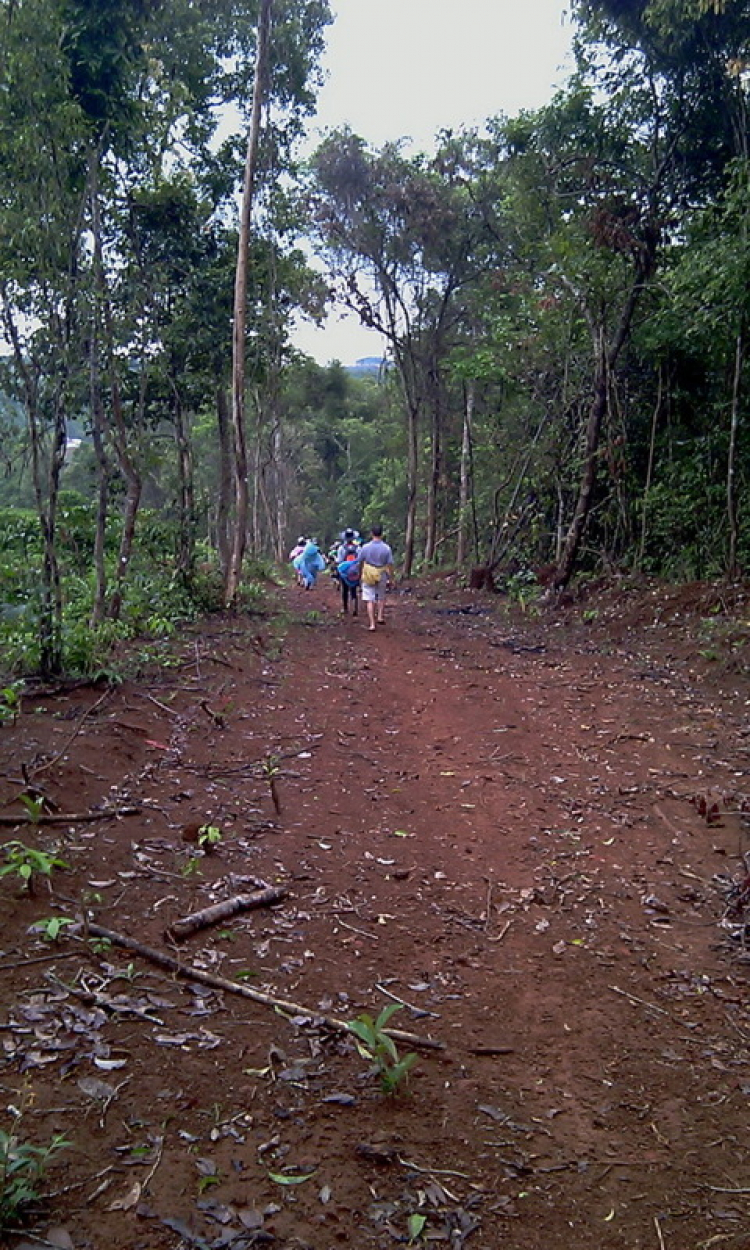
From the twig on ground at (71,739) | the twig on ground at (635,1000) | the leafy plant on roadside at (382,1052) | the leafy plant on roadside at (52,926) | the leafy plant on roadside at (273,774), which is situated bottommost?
the twig on ground at (635,1000)

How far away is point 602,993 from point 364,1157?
63.3 inches

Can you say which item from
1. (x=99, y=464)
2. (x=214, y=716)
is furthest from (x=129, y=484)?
(x=214, y=716)

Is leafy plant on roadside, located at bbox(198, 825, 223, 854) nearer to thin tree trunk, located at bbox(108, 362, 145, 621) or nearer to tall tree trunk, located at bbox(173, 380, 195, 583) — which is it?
thin tree trunk, located at bbox(108, 362, 145, 621)

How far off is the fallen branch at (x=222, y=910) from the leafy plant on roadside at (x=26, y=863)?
0.62m

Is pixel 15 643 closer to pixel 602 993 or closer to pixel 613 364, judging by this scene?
pixel 602 993

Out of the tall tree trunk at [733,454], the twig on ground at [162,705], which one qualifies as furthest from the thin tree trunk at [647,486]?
the twig on ground at [162,705]

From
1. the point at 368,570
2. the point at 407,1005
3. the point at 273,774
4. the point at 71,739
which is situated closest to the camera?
the point at 407,1005

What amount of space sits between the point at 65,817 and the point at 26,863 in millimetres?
920

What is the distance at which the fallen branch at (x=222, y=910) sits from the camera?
4242 millimetres

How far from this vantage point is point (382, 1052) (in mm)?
3432

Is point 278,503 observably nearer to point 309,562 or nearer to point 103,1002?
point 309,562

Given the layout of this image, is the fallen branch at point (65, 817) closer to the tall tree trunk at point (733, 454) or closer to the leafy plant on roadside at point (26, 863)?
the leafy plant on roadside at point (26, 863)

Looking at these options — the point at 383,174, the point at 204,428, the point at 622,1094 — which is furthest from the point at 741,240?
the point at 204,428

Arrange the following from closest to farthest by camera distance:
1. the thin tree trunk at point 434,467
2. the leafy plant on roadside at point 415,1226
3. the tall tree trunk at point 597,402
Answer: the leafy plant on roadside at point 415,1226 → the tall tree trunk at point 597,402 → the thin tree trunk at point 434,467
